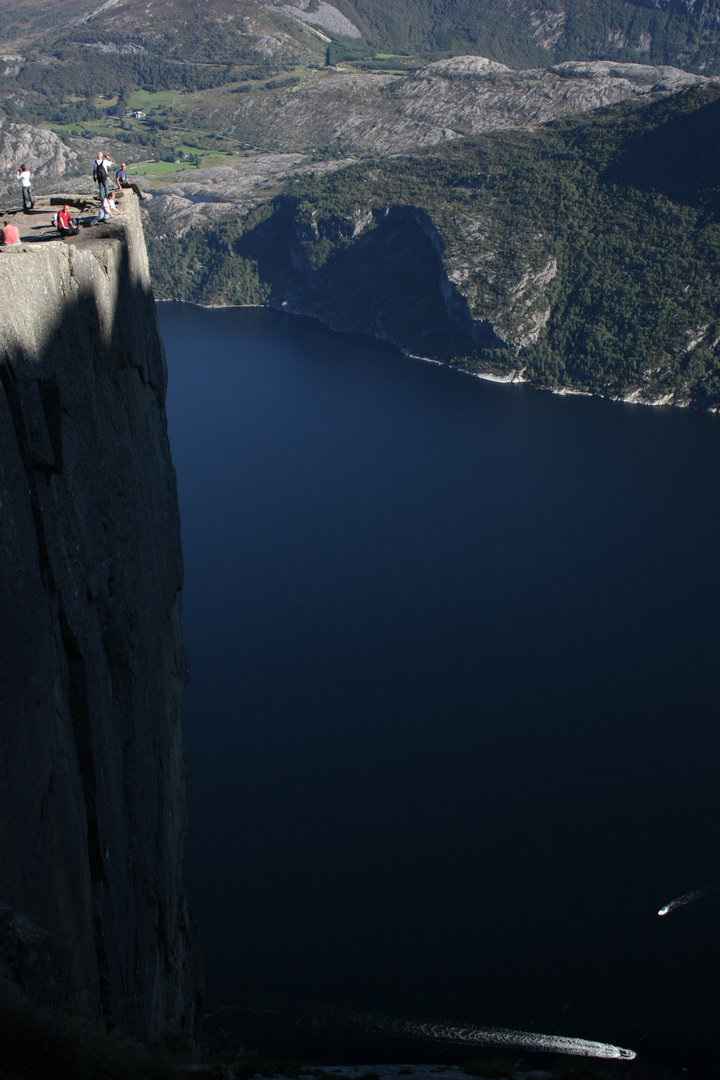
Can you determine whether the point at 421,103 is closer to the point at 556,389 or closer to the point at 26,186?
the point at 556,389

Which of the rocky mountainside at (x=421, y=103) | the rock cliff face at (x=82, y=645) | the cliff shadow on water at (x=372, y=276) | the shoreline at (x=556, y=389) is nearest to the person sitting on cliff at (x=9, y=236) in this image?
the rock cliff face at (x=82, y=645)

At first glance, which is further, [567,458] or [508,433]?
[508,433]

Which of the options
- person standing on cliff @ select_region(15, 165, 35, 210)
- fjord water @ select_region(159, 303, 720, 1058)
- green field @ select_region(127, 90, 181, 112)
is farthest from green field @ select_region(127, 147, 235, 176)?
person standing on cliff @ select_region(15, 165, 35, 210)

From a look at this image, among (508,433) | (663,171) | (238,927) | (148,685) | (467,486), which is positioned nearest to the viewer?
(148,685)

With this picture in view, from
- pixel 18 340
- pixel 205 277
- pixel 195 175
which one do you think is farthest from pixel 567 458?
pixel 195 175

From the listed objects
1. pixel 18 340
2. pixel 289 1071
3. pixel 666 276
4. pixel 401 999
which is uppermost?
pixel 18 340

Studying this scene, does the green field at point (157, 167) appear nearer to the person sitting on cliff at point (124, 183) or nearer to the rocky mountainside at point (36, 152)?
the rocky mountainside at point (36, 152)

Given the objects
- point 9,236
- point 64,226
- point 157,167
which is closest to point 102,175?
point 64,226

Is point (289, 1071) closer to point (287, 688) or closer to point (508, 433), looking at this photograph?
point (287, 688)
